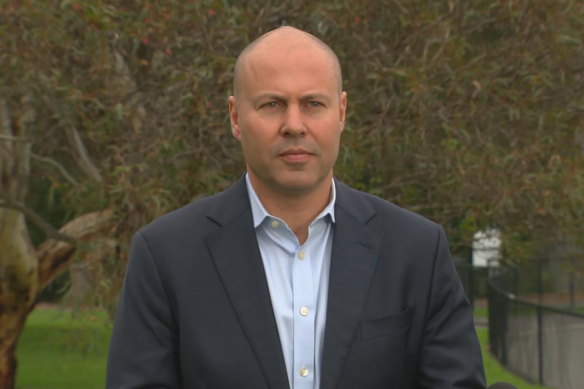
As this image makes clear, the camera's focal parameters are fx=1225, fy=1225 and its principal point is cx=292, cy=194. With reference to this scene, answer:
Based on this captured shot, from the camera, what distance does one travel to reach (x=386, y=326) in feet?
9.77

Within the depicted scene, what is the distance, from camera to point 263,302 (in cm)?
296

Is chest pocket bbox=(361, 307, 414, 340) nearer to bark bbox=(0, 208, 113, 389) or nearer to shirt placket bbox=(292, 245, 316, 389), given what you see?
shirt placket bbox=(292, 245, 316, 389)

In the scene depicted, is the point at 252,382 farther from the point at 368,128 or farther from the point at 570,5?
the point at 570,5

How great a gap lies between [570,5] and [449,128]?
1387 mm

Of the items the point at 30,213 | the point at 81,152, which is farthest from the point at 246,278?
the point at 30,213

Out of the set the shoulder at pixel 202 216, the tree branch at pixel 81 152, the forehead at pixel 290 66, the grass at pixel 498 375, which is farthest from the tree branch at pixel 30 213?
the forehead at pixel 290 66

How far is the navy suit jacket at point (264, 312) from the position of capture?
294 centimetres

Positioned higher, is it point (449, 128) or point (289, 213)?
point (449, 128)

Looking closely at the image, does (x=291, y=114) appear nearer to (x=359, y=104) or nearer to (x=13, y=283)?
(x=359, y=104)

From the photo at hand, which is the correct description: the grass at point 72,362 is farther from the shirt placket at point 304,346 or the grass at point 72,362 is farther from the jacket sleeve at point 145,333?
the shirt placket at point 304,346

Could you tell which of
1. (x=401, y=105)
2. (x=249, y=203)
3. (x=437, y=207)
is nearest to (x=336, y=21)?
(x=401, y=105)

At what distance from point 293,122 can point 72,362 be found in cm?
1059

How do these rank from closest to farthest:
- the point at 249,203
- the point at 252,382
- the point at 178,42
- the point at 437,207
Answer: the point at 252,382 < the point at 249,203 < the point at 178,42 < the point at 437,207

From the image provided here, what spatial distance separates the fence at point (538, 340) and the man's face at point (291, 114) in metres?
10.1
